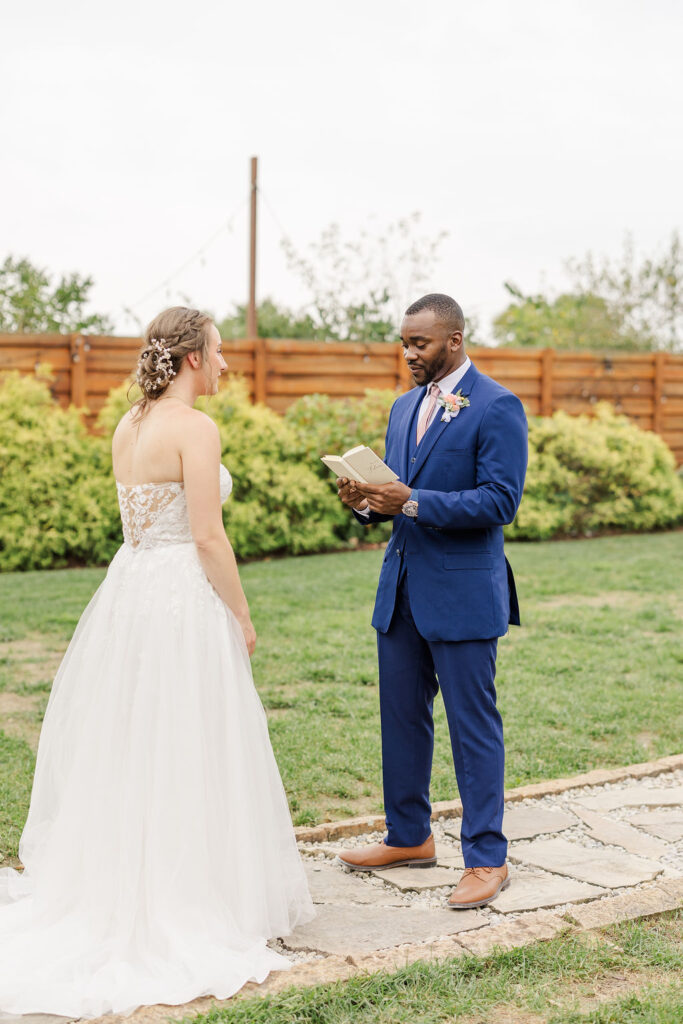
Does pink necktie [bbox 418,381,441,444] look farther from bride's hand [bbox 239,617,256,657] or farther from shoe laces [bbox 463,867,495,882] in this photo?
shoe laces [bbox 463,867,495,882]

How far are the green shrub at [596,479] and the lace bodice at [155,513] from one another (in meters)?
11.3

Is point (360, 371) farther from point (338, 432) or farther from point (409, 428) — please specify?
point (409, 428)

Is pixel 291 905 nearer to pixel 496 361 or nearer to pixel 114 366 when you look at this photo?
pixel 114 366

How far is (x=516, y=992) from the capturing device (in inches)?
119

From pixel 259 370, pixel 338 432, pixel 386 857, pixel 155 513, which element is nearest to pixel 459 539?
pixel 155 513

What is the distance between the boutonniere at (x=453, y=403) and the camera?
12.5 ft

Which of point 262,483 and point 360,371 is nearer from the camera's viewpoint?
point 262,483

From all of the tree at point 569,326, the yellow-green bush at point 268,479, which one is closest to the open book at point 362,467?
the yellow-green bush at point 268,479

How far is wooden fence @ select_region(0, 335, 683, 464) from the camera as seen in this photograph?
529 inches

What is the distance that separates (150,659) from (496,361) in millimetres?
13506

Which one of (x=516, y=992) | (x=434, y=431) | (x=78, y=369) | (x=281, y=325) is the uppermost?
(x=281, y=325)

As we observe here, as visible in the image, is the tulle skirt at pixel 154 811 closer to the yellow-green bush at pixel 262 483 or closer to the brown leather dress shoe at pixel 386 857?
the brown leather dress shoe at pixel 386 857

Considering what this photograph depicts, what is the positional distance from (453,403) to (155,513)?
1.15 m

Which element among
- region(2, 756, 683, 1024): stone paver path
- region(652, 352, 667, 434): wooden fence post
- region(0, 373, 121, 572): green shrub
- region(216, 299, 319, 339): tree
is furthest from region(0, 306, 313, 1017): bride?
region(216, 299, 319, 339): tree
